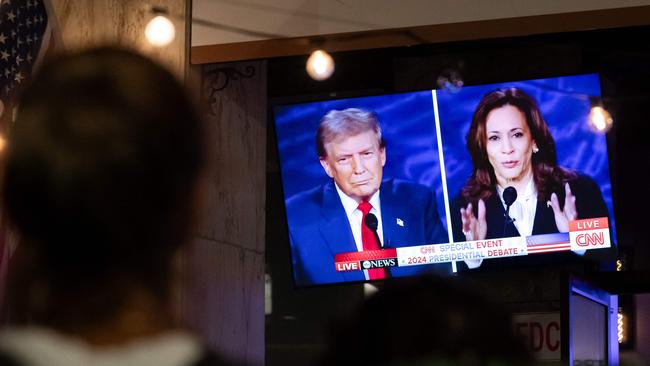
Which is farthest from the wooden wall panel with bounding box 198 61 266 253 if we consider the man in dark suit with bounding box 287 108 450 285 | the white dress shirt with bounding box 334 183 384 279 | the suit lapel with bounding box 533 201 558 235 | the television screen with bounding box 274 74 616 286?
the suit lapel with bounding box 533 201 558 235

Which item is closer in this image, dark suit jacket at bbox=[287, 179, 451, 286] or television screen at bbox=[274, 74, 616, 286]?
television screen at bbox=[274, 74, 616, 286]

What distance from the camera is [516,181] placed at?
5.62 m

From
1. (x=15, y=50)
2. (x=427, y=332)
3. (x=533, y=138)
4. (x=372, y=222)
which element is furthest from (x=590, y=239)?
(x=427, y=332)

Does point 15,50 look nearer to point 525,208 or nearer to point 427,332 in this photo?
point 525,208

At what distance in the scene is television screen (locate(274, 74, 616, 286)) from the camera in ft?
18.2

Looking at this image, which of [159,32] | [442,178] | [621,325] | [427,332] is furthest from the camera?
[621,325]

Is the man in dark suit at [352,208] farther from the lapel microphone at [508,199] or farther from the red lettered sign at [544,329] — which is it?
the red lettered sign at [544,329]

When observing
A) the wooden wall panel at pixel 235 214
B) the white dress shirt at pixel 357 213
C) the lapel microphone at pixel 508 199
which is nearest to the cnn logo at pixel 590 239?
the lapel microphone at pixel 508 199

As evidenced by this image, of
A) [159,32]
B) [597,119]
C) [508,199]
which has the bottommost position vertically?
[508,199]

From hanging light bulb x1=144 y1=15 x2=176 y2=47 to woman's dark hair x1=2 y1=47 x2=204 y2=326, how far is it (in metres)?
3.85

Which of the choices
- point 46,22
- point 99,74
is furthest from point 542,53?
point 99,74

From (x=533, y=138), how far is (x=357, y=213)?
39.3 inches

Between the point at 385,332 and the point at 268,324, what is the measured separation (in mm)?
8038

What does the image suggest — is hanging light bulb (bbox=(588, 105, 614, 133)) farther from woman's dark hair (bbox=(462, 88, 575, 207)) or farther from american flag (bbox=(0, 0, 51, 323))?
american flag (bbox=(0, 0, 51, 323))
